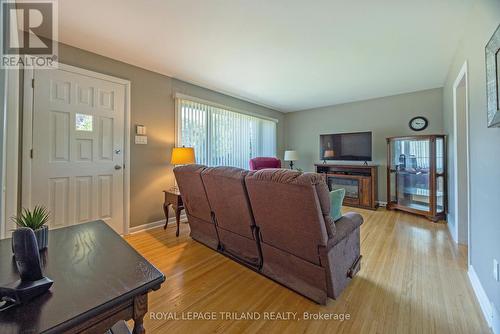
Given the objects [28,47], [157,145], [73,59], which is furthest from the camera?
[157,145]

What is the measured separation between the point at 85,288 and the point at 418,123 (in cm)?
518

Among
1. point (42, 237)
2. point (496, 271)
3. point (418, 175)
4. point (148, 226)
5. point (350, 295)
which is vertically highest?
point (418, 175)

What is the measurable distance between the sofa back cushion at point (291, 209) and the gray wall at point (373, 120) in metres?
3.78

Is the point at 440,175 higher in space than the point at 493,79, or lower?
lower

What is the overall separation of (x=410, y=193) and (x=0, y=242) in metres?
4.99

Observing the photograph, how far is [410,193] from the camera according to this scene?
12.8ft

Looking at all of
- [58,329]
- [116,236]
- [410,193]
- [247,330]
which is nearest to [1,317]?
[58,329]

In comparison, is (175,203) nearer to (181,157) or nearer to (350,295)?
(181,157)

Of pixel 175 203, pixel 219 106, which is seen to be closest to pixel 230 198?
pixel 175 203

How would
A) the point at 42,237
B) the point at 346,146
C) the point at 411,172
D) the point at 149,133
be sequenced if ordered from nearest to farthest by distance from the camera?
the point at 42,237 → the point at 149,133 → the point at 411,172 → the point at 346,146

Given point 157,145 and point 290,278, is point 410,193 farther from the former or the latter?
point 157,145

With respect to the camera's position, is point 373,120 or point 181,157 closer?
point 181,157

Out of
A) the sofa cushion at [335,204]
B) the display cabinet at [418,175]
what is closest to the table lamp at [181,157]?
the sofa cushion at [335,204]

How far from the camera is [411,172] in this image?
386cm
